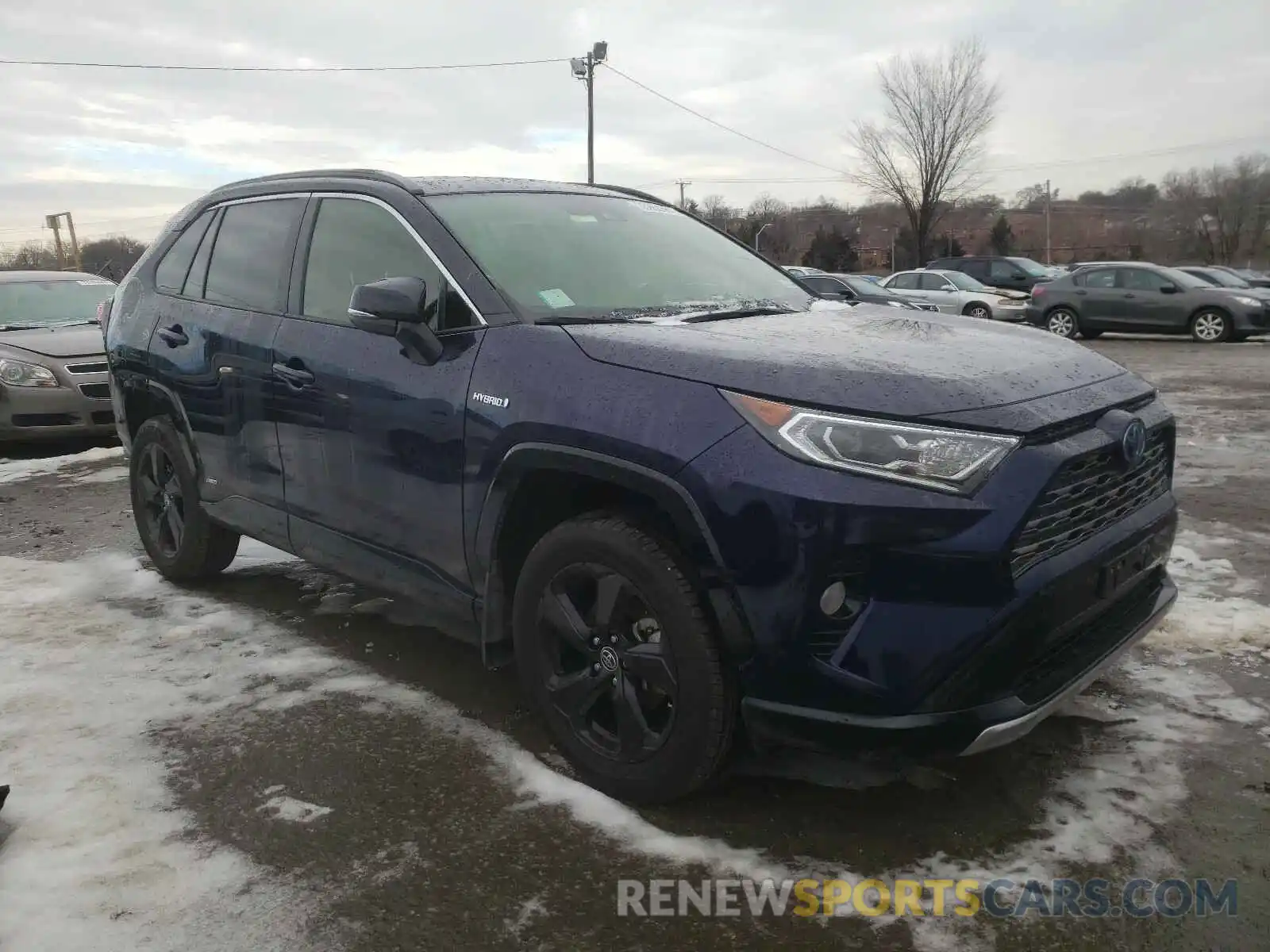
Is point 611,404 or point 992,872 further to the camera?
point 611,404

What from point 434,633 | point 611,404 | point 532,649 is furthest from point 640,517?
point 434,633

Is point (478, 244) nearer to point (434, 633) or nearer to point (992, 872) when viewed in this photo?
point (434, 633)

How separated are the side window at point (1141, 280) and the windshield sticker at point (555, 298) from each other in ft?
58.7

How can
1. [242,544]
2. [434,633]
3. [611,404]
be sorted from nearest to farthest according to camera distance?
[611,404] → [434,633] → [242,544]

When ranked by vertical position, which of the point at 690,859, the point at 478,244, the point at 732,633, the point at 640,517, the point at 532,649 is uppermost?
the point at 478,244

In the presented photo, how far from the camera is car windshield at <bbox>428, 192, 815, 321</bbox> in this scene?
320cm

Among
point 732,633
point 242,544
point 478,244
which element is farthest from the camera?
point 242,544

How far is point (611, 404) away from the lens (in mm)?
2645

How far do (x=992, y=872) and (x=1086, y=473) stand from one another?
1.02 meters

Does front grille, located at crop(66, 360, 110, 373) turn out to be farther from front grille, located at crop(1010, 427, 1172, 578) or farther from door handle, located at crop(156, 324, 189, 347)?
front grille, located at crop(1010, 427, 1172, 578)

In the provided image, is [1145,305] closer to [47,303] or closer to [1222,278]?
[1222,278]

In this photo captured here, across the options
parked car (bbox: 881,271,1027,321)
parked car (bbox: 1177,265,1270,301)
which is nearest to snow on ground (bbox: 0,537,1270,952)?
parked car (bbox: 1177,265,1270,301)

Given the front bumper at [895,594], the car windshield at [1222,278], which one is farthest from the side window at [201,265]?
the car windshield at [1222,278]

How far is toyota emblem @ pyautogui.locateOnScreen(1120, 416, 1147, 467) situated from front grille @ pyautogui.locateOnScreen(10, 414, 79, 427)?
844 centimetres
